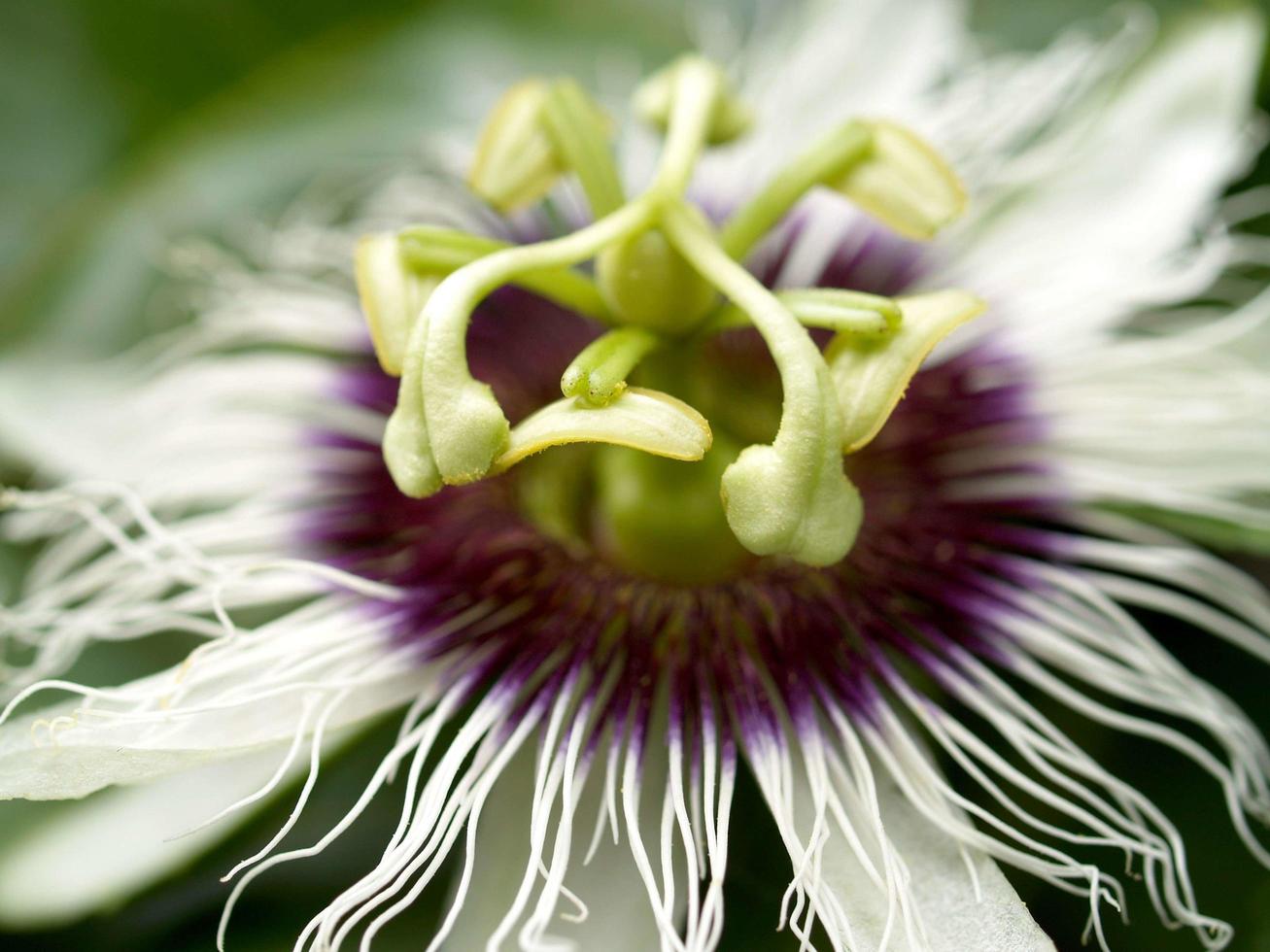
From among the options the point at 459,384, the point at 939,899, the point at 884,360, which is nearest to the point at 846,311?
the point at 884,360

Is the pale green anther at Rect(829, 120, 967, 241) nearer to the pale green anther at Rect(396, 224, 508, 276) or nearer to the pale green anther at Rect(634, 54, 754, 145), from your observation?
the pale green anther at Rect(634, 54, 754, 145)

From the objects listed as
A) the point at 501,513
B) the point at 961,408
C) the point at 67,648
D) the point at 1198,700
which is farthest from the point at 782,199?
the point at 67,648

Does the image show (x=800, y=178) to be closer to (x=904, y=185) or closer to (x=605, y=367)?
(x=904, y=185)

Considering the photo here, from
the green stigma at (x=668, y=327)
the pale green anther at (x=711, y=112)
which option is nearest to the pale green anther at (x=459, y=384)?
the green stigma at (x=668, y=327)

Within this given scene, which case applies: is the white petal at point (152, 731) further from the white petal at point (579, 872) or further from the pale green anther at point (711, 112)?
the pale green anther at point (711, 112)

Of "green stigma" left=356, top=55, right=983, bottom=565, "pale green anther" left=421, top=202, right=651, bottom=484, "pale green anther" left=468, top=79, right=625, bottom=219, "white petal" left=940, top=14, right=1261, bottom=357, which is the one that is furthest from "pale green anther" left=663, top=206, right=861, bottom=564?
"white petal" left=940, top=14, right=1261, bottom=357

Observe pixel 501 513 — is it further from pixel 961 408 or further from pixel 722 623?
pixel 961 408

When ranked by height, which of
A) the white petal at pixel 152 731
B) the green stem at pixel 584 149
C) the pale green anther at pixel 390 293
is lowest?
the white petal at pixel 152 731

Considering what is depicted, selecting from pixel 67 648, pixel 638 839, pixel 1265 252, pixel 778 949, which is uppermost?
pixel 1265 252
